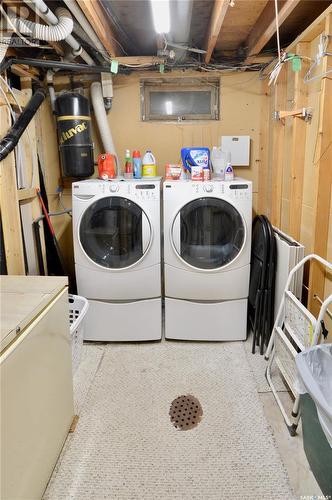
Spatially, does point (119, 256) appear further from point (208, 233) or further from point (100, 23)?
point (100, 23)

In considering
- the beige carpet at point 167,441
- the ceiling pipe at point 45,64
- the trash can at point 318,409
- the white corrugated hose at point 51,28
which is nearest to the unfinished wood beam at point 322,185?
the trash can at point 318,409

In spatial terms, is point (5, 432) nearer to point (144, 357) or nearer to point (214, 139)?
point (144, 357)

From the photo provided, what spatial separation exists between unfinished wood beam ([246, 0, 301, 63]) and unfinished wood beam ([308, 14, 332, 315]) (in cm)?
23

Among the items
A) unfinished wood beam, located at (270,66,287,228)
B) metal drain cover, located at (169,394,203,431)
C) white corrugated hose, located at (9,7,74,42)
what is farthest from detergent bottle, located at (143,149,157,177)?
metal drain cover, located at (169,394,203,431)

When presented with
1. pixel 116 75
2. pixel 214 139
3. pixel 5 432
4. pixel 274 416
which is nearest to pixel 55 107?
pixel 116 75

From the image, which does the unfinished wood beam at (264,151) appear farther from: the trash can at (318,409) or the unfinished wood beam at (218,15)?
the trash can at (318,409)

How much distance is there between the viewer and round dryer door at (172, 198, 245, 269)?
8.05 ft

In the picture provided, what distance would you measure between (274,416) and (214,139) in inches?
89.0

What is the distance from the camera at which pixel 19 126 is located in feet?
7.62

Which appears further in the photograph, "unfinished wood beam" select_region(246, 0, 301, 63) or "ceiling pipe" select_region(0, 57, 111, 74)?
"ceiling pipe" select_region(0, 57, 111, 74)

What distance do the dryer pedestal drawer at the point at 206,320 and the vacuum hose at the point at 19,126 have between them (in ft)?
5.02

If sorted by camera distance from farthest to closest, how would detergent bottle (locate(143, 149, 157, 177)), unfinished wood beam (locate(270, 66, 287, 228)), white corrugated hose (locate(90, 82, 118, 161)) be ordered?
white corrugated hose (locate(90, 82, 118, 161)), detergent bottle (locate(143, 149, 157, 177)), unfinished wood beam (locate(270, 66, 287, 228))

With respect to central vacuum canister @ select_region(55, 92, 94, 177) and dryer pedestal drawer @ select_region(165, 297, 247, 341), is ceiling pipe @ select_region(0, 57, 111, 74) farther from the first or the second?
dryer pedestal drawer @ select_region(165, 297, 247, 341)

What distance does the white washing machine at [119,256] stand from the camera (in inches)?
96.3
